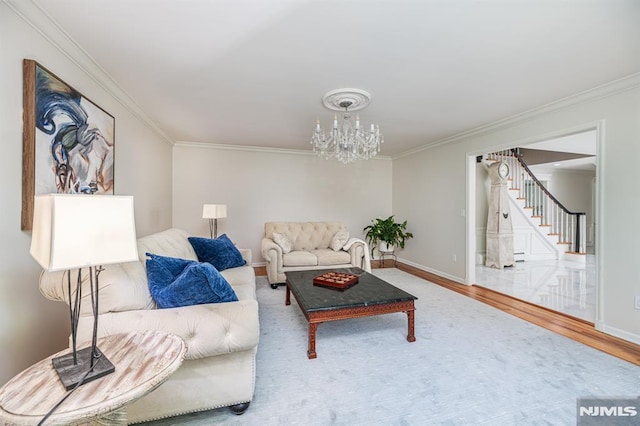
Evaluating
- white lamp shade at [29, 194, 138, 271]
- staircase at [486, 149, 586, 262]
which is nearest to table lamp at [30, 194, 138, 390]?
white lamp shade at [29, 194, 138, 271]

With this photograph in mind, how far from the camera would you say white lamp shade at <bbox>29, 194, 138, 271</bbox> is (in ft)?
2.95

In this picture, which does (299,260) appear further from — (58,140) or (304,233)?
(58,140)

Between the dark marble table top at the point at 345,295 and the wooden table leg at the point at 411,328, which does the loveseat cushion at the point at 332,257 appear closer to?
the dark marble table top at the point at 345,295

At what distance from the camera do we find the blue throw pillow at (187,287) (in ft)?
5.23

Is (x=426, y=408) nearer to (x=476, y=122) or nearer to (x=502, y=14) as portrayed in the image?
(x=502, y=14)

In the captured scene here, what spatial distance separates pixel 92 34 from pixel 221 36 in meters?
0.90

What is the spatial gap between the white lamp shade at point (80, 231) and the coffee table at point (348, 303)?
1.49m

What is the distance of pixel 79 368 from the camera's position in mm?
1029

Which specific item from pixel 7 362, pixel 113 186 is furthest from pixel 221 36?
pixel 7 362

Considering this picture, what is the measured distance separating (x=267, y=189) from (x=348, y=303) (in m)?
Result: 3.62

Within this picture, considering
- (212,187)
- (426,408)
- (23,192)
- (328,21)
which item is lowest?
(426,408)

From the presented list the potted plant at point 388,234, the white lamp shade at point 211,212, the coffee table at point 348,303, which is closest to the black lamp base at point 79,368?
the coffee table at point 348,303

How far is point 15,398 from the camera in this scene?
885 mm

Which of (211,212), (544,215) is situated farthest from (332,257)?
(544,215)
